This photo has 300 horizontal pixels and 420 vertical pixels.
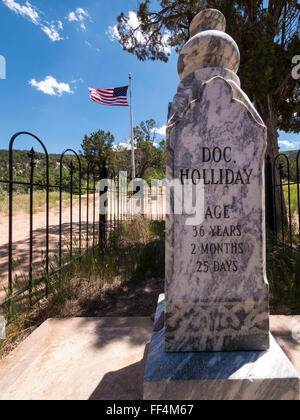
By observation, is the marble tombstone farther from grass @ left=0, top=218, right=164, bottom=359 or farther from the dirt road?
the dirt road

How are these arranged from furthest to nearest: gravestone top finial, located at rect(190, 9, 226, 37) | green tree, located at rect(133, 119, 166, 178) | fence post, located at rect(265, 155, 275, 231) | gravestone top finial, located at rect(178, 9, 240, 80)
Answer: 1. green tree, located at rect(133, 119, 166, 178)
2. fence post, located at rect(265, 155, 275, 231)
3. gravestone top finial, located at rect(190, 9, 226, 37)
4. gravestone top finial, located at rect(178, 9, 240, 80)

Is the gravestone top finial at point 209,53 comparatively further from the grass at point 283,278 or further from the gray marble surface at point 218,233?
the grass at point 283,278

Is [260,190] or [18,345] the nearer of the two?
[260,190]

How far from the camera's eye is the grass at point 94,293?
235 centimetres

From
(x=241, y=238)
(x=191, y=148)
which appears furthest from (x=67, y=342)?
(x=191, y=148)

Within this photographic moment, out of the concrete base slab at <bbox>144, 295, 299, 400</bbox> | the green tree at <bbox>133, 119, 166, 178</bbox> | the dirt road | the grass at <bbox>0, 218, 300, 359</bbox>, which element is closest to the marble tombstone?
the concrete base slab at <bbox>144, 295, 299, 400</bbox>

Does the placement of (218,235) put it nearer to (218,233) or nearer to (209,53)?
(218,233)

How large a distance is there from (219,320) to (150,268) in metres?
2.45

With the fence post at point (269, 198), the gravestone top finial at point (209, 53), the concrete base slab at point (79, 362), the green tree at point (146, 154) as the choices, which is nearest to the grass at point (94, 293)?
the concrete base slab at point (79, 362)

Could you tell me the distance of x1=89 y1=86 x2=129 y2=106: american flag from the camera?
372 inches

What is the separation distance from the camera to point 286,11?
5.52m

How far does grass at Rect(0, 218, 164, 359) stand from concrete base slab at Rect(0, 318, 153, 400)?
0.18m
